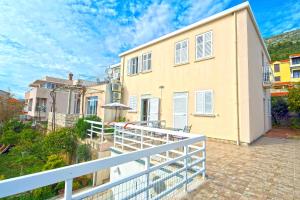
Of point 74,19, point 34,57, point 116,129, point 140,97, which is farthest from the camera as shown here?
point 34,57

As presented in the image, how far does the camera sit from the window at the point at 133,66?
1426cm

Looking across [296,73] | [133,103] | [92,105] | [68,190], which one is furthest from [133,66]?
[296,73]

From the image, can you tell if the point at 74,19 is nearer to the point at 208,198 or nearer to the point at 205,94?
the point at 205,94

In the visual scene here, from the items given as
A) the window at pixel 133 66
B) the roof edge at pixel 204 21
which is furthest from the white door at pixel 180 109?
the window at pixel 133 66

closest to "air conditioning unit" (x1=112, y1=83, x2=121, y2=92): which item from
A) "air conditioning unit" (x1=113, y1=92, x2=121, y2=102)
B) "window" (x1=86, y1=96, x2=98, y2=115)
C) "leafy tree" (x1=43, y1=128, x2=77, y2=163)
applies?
"air conditioning unit" (x1=113, y1=92, x2=121, y2=102)

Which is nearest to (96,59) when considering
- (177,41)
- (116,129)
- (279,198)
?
(177,41)

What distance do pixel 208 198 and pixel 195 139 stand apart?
121cm

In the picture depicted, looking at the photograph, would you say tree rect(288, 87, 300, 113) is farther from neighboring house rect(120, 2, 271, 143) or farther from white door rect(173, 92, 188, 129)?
white door rect(173, 92, 188, 129)

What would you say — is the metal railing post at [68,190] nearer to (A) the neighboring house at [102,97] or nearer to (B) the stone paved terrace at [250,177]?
(B) the stone paved terrace at [250,177]

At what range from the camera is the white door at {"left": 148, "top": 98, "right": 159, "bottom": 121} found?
1180 centimetres

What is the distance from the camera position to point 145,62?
13.5m

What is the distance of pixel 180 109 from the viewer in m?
10.5

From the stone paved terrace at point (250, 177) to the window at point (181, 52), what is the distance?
21.3 feet

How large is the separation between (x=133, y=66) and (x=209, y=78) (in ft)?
24.3
